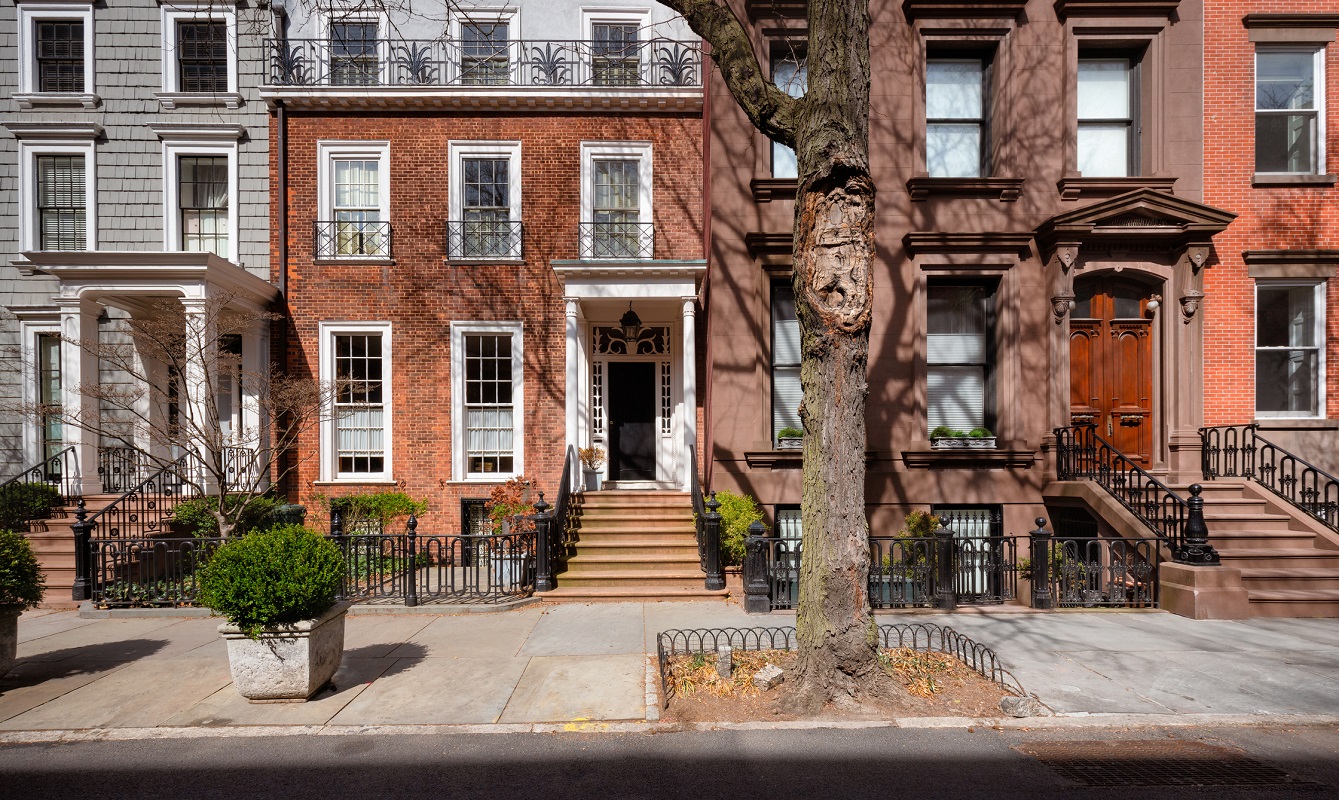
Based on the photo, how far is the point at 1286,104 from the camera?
39.0 feet

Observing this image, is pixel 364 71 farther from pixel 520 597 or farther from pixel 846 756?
pixel 846 756

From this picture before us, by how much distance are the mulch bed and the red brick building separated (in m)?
7.11

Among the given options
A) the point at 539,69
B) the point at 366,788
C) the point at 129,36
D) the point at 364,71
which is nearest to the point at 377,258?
the point at 364,71

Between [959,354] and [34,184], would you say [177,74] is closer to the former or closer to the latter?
[34,184]

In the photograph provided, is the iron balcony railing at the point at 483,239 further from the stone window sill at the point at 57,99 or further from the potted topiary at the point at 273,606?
the potted topiary at the point at 273,606

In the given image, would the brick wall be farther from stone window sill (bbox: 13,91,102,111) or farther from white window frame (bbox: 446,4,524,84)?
stone window sill (bbox: 13,91,102,111)

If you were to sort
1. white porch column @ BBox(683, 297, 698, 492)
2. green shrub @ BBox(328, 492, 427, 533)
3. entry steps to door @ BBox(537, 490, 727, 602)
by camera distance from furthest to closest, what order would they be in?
green shrub @ BBox(328, 492, 427, 533)
white porch column @ BBox(683, 297, 698, 492)
entry steps to door @ BBox(537, 490, 727, 602)

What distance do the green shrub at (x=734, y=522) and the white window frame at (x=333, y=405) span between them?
7.49m

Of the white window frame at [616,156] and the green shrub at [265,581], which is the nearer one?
the green shrub at [265,581]

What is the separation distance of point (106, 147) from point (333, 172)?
502 centimetres

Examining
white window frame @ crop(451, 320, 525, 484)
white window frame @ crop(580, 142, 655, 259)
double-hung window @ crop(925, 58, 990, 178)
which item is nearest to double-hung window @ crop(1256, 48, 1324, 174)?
double-hung window @ crop(925, 58, 990, 178)

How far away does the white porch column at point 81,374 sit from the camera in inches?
455

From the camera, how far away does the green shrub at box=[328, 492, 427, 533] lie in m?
12.9

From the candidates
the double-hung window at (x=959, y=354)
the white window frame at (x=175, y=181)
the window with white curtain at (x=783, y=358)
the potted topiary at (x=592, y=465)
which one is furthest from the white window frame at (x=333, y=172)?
the double-hung window at (x=959, y=354)
